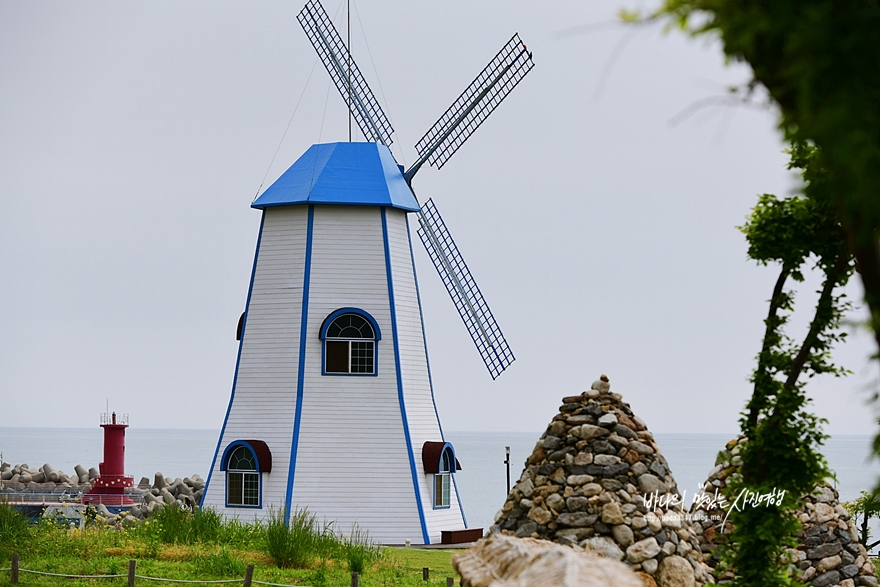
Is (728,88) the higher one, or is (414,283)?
(414,283)

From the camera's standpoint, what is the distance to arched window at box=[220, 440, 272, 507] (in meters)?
21.3

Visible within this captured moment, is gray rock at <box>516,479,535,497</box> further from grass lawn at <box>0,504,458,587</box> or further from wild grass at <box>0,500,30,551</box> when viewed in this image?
wild grass at <box>0,500,30,551</box>

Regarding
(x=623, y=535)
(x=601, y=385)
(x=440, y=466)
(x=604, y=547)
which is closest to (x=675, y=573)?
(x=623, y=535)

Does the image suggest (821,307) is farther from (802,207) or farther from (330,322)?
(330,322)

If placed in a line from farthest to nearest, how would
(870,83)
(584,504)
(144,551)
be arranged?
(144,551) → (584,504) → (870,83)

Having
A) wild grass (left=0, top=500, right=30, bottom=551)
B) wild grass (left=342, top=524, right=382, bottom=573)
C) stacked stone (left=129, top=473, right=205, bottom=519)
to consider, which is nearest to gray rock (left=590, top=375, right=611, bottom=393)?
wild grass (left=342, top=524, right=382, bottom=573)

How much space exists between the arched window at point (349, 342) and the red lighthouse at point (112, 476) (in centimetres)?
1063

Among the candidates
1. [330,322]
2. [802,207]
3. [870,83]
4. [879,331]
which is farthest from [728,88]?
[330,322]

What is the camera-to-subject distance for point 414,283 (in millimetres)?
22672

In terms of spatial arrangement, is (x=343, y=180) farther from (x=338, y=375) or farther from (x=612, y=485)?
(x=612, y=485)

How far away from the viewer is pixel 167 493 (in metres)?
31.1

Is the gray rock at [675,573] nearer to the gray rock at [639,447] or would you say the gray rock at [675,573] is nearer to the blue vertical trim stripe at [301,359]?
the gray rock at [639,447]

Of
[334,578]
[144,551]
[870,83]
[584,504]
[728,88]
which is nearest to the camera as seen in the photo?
[870,83]

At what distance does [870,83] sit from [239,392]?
18699 millimetres
